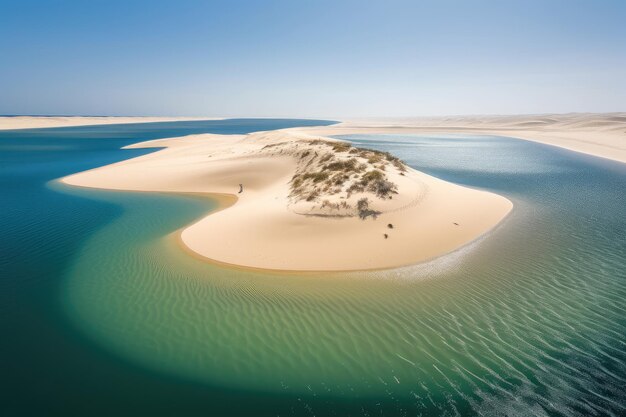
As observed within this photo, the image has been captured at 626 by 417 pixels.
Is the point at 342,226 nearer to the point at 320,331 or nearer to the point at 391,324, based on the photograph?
the point at 391,324

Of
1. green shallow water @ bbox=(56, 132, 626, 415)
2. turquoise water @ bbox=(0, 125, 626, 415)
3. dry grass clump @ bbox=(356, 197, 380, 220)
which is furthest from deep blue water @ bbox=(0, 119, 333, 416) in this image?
dry grass clump @ bbox=(356, 197, 380, 220)

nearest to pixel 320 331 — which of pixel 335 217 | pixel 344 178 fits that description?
pixel 335 217

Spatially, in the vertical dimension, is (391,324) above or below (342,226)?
below

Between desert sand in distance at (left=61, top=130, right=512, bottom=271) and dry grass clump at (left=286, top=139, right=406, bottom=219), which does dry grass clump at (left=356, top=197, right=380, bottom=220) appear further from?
desert sand in distance at (left=61, top=130, right=512, bottom=271)

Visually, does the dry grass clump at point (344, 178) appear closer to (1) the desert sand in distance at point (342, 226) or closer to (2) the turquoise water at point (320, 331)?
(1) the desert sand in distance at point (342, 226)

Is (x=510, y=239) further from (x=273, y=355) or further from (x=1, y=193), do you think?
(x=1, y=193)

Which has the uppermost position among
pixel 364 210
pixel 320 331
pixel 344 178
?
pixel 344 178

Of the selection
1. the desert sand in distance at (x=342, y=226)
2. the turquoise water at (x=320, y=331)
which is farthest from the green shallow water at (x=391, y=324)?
the desert sand in distance at (x=342, y=226)
